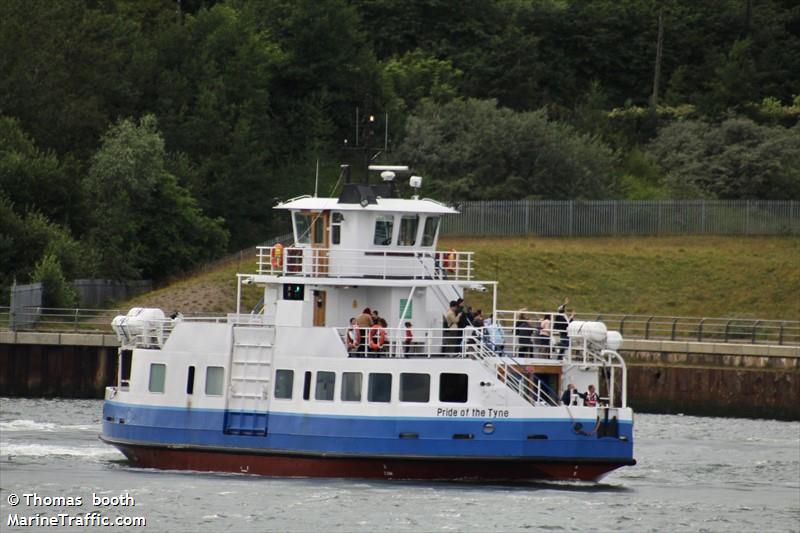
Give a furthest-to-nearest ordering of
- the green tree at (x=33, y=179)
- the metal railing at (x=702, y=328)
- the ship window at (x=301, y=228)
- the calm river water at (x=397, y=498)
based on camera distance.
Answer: the green tree at (x=33, y=179), the metal railing at (x=702, y=328), the ship window at (x=301, y=228), the calm river water at (x=397, y=498)

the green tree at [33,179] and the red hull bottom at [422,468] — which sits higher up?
the green tree at [33,179]

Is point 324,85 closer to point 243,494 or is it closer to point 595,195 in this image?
point 595,195

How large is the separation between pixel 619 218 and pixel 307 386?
42.5 meters

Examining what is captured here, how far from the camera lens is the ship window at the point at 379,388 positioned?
42.4m

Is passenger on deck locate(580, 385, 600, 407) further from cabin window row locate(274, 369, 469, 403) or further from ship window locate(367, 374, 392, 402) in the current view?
ship window locate(367, 374, 392, 402)

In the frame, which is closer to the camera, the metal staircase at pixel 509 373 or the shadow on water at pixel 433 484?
the shadow on water at pixel 433 484

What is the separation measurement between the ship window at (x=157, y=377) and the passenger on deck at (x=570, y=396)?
31.3 feet

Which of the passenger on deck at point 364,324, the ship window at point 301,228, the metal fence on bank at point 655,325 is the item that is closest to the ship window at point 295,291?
the ship window at point 301,228

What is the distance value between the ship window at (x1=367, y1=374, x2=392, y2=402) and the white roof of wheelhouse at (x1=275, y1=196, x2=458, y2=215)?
15.6 ft

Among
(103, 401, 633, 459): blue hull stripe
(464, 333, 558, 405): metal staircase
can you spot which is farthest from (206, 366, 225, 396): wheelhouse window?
(464, 333, 558, 405): metal staircase

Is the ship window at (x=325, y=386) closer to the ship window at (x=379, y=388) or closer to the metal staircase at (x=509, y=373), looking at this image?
the ship window at (x=379, y=388)

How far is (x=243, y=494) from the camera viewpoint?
133 feet

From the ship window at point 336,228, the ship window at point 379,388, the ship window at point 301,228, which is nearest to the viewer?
the ship window at point 379,388

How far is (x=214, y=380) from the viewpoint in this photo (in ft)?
144
